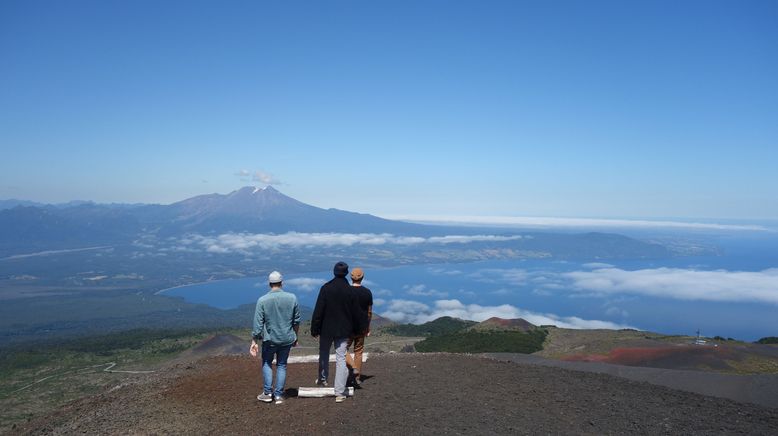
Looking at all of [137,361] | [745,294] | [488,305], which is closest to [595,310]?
[488,305]

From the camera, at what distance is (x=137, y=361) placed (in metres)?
50.3

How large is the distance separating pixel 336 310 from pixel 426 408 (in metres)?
2.32

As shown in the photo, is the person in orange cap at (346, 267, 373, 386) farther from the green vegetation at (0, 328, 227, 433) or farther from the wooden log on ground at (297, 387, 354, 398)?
the green vegetation at (0, 328, 227, 433)

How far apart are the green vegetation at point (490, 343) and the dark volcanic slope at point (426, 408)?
19728 mm

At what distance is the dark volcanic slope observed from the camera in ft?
26.2

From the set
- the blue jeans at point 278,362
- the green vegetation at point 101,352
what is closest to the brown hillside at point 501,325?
the green vegetation at point 101,352

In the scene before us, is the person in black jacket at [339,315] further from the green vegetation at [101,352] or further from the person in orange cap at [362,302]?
the green vegetation at [101,352]

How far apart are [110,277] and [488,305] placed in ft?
462

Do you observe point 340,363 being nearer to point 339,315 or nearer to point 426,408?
point 339,315

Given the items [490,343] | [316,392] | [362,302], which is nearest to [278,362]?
[316,392]

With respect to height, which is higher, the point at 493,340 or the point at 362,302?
the point at 362,302

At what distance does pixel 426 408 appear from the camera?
8.70 meters

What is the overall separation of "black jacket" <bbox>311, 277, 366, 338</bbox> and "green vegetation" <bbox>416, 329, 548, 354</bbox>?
2326 centimetres

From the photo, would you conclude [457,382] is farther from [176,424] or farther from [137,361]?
[137,361]
